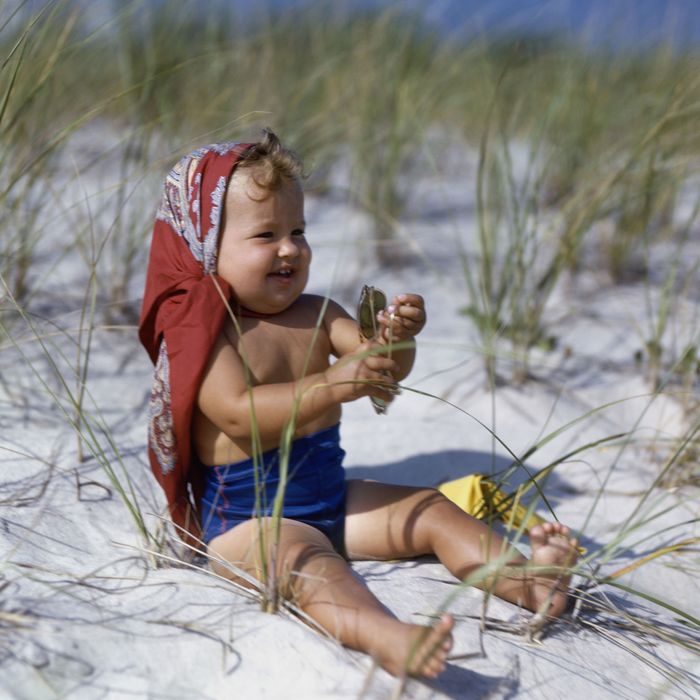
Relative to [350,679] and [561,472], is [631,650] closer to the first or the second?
[350,679]

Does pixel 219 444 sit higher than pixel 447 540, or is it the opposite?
pixel 219 444

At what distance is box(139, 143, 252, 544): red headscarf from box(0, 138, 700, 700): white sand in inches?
7.3

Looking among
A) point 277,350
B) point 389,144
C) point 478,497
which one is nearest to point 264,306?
point 277,350

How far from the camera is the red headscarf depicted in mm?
1631

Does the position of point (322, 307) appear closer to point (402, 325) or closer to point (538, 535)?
point (402, 325)

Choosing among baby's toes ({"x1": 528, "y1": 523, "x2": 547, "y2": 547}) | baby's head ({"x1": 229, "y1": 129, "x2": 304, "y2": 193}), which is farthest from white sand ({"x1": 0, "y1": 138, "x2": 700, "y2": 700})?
baby's head ({"x1": 229, "y1": 129, "x2": 304, "y2": 193})

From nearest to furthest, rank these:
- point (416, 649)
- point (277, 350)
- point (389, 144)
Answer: point (416, 649)
point (277, 350)
point (389, 144)

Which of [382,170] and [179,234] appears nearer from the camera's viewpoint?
[179,234]

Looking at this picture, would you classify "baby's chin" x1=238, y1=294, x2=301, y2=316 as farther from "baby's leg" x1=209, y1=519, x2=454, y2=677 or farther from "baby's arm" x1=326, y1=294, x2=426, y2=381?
"baby's leg" x1=209, y1=519, x2=454, y2=677

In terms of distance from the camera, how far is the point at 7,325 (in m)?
2.41

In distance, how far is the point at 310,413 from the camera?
5.18ft

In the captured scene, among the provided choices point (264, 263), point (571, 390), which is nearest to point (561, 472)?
point (571, 390)

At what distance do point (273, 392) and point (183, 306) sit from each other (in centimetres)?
23

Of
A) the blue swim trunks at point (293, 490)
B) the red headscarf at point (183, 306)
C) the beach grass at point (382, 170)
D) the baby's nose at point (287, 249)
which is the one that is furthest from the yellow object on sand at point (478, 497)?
the baby's nose at point (287, 249)
